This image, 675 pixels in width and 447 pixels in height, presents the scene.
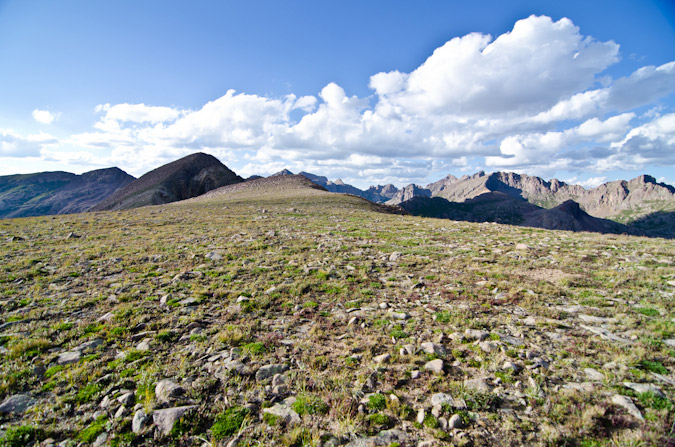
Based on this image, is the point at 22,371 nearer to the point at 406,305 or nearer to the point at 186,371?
the point at 186,371

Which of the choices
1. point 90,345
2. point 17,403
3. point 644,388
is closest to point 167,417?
point 17,403

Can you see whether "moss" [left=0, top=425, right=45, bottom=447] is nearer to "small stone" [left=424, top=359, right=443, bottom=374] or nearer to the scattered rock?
the scattered rock

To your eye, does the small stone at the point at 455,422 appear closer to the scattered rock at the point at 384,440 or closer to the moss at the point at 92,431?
the scattered rock at the point at 384,440

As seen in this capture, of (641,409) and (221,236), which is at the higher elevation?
(221,236)

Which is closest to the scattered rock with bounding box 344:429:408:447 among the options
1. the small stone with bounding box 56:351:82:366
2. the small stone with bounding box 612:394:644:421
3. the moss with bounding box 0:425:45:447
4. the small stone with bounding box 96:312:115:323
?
the small stone with bounding box 612:394:644:421

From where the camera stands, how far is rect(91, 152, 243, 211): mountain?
344ft

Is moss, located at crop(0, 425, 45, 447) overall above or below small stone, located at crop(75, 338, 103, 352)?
below

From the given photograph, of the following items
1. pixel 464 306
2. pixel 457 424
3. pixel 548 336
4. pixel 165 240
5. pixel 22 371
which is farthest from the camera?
pixel 165 240

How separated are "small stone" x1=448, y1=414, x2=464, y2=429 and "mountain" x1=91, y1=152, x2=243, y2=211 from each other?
11302 cm

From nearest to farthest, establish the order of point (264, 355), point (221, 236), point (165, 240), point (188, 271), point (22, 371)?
point (22, 371), point (264, 355), point (188, 271), point (165, 240), point (221, 236)

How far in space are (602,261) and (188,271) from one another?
20365 mm

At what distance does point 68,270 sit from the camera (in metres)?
14.4

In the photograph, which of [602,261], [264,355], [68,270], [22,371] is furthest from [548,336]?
[68,270]

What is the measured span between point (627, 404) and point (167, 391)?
9131 mm
